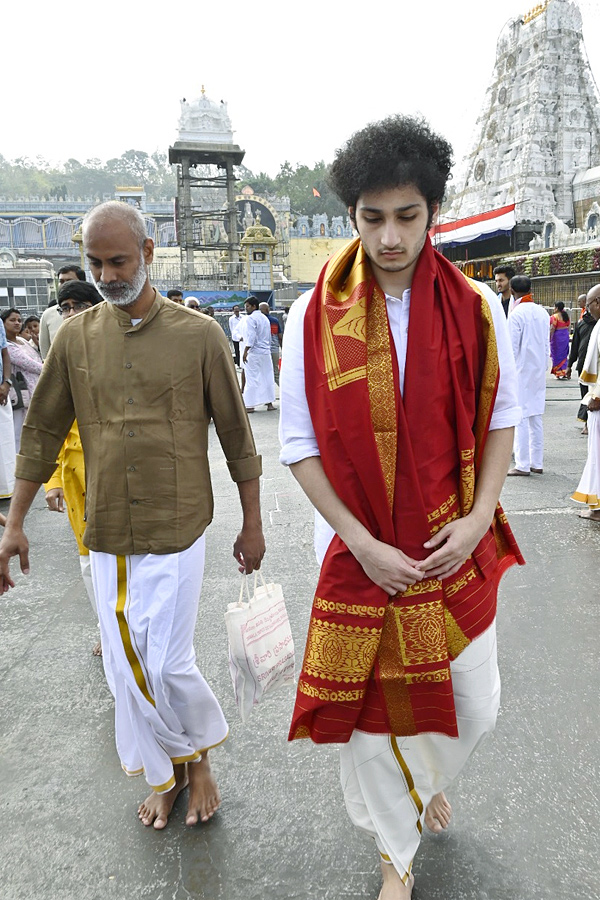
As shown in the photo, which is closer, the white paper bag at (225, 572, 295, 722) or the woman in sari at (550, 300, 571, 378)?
the white paper bag at (225, 572, 295, 722)


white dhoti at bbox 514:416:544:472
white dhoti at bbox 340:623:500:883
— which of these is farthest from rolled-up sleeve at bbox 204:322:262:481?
white dhoti at bbox 514:416:544:472

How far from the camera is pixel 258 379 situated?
10.1 metres

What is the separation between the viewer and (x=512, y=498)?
505 cm

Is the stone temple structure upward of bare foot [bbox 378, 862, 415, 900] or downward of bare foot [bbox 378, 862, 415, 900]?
upward

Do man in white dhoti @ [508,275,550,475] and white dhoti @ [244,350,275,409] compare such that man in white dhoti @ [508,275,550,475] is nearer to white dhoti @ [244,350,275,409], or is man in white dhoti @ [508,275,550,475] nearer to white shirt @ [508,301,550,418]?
white shirt @ [508,301,550,418]

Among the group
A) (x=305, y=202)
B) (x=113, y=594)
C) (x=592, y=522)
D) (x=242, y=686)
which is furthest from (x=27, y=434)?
(x=305, y=202)

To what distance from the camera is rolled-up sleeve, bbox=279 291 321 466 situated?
1.46m

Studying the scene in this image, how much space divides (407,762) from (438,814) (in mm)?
372

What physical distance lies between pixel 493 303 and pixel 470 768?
58.7 inches

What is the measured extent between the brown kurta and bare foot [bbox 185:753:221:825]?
2.34 feet

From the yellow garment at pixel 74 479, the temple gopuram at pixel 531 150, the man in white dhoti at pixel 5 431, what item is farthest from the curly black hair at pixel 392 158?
the temple gopuram at pixel 531 150

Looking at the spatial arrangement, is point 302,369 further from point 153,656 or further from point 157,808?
point 157,808

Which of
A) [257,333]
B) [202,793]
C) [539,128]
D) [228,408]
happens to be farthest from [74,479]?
[539,128]

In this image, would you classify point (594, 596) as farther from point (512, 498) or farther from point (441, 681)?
point (441, 681)
